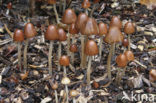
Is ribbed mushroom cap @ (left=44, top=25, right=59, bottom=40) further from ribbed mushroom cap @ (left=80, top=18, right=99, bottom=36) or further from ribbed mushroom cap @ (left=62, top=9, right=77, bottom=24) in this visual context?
ribbed mushroom cap @ (left=80, top=18, right=99, bottom=36)

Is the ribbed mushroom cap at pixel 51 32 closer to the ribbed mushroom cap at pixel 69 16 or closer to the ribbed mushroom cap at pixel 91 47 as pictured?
the ribbed mushroom cap at pixel 69 16

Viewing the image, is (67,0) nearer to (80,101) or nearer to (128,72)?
(128,72)

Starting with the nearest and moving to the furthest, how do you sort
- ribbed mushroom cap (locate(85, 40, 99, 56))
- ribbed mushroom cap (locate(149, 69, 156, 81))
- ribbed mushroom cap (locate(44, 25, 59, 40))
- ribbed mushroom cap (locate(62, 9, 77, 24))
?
1. ribbed mushroom cap (locate(85, 40, 99, 56))
2. ribbed mushroom cap (locate(44, 25, 59, 40))
3. ribbed mushroom cap (locate(149, 69, 156, 81))
4. ribbed mushroom cap (locate(62, 9, 77, 24))

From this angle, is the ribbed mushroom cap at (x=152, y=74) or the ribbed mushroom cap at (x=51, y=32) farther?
the ribbed mushroom cap at (x=152, y=74)

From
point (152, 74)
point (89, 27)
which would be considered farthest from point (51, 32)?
point (152, 74)

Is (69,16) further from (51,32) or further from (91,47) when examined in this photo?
(91,47)

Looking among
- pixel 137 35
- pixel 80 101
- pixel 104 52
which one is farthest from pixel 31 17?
pixel 80 101

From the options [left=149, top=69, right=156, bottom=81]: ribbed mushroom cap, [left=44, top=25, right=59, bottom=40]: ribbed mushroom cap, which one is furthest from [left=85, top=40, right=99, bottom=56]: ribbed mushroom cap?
[left=149, top=69, right=156, bottom=81]: ribbed mushroom cap

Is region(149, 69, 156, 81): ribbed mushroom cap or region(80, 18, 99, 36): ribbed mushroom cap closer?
region(80, 18, 99, 36): ribbed mushroom cap

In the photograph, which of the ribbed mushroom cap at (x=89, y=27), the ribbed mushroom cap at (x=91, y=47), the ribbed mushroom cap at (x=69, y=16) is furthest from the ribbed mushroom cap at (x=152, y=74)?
the ribbed mushroom cap at (x=69, y=16)

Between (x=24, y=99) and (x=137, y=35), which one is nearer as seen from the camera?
(x=24, y=99)

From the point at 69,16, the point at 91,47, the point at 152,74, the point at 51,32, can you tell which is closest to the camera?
the point at 91,47
